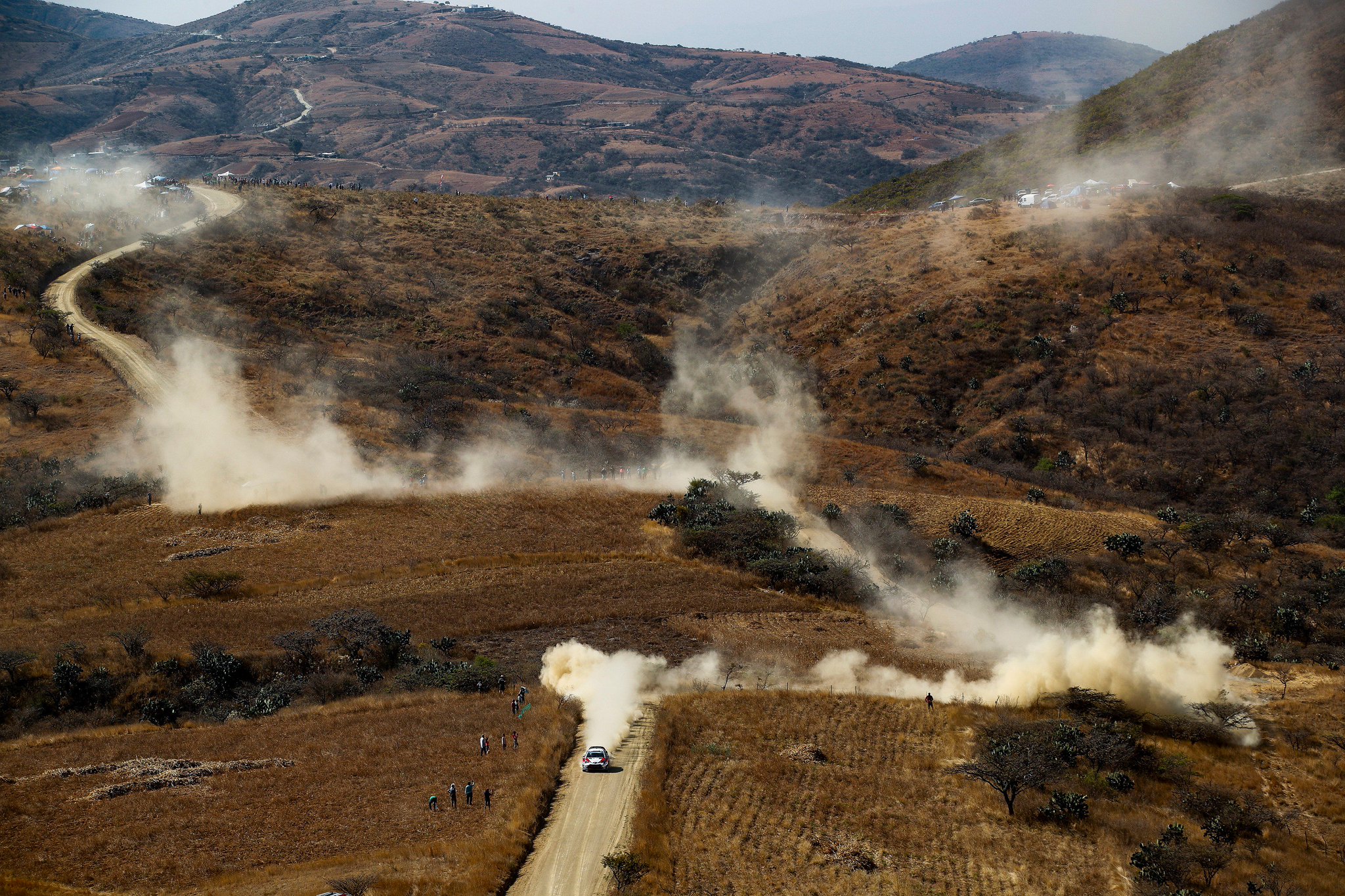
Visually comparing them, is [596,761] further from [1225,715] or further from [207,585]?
[207,585]

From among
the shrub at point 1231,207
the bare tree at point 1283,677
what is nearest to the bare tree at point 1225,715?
the bare tree at point 1283,677

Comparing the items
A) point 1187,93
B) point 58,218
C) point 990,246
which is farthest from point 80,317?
point 1187,93

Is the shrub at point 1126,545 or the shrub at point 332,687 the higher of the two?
the shrub at point 1126,545

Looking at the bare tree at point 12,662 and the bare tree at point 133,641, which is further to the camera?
the bare tree at point 133,641

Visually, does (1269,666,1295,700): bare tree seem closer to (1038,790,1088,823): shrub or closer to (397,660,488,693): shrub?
(1038,790,1088,823): shrub

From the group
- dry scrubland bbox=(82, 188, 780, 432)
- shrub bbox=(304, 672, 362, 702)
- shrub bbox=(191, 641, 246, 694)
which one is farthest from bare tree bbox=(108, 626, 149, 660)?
dry scrubland bbox=(82, 188, 780, 432)

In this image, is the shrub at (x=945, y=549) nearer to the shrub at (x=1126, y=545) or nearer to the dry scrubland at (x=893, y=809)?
the shrub at (x=1126, y=545)

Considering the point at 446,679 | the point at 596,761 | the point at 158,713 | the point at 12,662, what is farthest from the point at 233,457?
the point at 596,761
